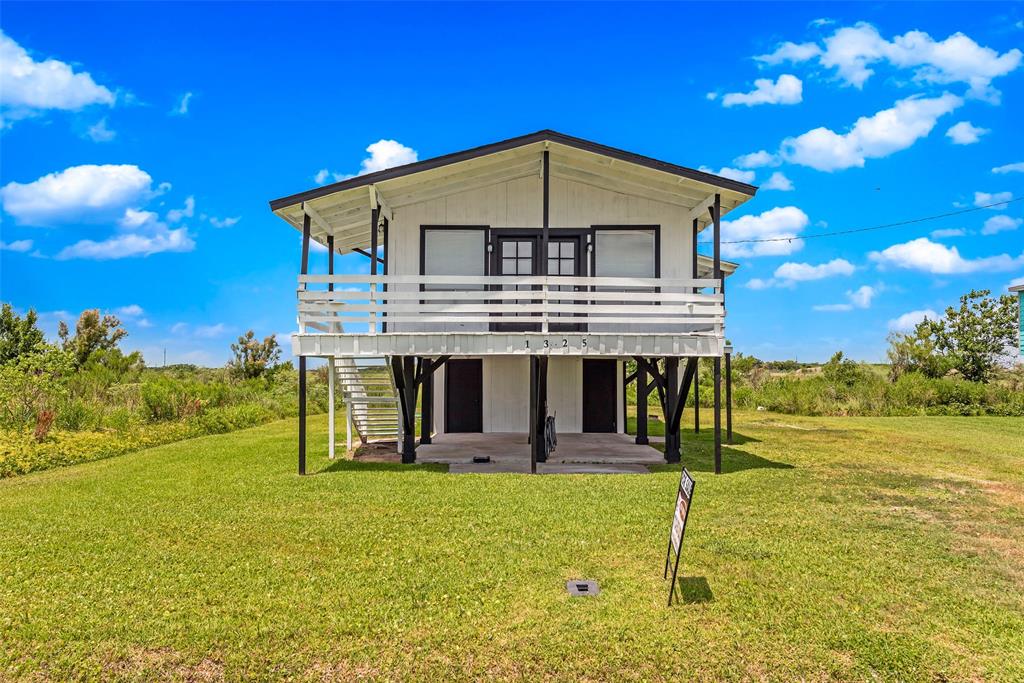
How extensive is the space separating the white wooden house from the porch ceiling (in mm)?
39

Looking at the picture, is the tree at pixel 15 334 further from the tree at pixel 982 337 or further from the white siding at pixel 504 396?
the tree at pixel 982 337

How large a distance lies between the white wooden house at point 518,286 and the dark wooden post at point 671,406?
0.14 ft

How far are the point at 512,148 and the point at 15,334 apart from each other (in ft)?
71.4

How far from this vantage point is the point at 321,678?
4.45m

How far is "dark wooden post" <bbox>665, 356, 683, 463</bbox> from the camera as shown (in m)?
12.9

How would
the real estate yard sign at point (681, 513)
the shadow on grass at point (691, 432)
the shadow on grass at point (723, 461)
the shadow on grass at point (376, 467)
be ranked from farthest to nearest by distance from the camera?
1. the shadow on grass at point (691, 432)
2. the shadow on grass at point (723, 461)
3. the shadow on grass at point (376, 467)
4. the real estate yard sign at point (681, 513)

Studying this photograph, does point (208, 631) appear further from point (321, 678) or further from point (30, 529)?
point (30, 529)

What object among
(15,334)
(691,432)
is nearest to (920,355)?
(691,432)

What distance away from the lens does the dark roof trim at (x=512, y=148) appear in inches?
467

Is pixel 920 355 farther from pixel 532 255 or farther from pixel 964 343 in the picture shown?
pixel 532 255

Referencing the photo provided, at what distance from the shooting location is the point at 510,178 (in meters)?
13.9

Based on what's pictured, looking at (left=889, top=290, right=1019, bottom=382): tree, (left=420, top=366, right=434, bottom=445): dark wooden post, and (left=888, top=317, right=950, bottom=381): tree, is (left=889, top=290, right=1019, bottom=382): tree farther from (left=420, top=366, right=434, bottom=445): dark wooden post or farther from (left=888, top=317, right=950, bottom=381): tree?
(left=420, top=366, right=434, bottom=445): dark wooden post

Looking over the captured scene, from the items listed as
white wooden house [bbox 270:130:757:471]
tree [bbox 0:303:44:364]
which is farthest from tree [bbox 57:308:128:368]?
white wooden house [bbox 270:130:757:471]

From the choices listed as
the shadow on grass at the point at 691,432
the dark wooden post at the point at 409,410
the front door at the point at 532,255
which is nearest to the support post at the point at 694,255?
the front door at the point at 532,255
